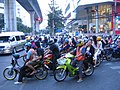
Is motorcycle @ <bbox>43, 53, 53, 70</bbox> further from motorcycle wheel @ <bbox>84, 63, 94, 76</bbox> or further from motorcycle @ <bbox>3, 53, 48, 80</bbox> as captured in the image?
motorcycle wheel @ <bbox>84, 63, 94, 76</bbox>

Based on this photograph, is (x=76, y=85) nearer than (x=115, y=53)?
Yes

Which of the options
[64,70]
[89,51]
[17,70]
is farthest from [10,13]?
[64,70]

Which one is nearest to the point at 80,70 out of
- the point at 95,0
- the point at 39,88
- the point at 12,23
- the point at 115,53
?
the point at 39,88

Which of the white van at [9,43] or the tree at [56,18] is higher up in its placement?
the tree at [56,18]

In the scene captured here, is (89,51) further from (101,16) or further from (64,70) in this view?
(101,16)

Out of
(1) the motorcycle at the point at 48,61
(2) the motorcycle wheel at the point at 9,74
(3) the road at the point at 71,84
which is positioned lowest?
(3) the road at the point at 71,84

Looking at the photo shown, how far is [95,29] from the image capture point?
57.2 m

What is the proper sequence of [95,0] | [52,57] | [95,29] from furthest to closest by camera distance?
[95,29] → [95,0] → [52,57]

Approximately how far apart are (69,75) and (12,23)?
38.1 metres

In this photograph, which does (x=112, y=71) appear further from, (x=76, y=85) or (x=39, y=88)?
(x=39, y=88)

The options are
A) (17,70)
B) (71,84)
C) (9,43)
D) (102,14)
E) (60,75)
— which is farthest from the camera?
(102,14)

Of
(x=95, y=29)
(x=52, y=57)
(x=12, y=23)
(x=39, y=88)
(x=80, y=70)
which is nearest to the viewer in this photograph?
(x=39, y=88)

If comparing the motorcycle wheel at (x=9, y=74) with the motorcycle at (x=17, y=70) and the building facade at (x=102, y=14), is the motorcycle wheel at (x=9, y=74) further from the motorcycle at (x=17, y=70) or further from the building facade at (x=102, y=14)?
the building facade at (x=102, y=14)

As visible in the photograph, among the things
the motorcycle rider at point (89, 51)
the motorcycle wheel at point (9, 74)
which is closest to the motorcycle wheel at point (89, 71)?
the motorcycle rider at point (89, 51)
